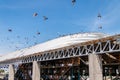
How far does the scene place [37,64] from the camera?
207 ft

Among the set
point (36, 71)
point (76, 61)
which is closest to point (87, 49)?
point (76, 61)

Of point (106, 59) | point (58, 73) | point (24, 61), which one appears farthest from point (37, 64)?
point (106, 59)

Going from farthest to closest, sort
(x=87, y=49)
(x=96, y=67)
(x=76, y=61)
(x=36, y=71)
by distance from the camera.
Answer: (x=36, y=71), (x=76, y=61), (x=87, y=49), (x=96, y=67)

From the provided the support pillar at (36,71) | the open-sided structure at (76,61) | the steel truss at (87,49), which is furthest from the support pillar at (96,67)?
the support pillar at (36,71)

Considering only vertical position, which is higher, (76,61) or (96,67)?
(76,61)

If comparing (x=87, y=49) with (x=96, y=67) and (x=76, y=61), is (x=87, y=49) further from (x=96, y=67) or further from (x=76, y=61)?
(x=76, y=61)

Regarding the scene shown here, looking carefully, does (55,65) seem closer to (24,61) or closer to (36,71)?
(36,71)

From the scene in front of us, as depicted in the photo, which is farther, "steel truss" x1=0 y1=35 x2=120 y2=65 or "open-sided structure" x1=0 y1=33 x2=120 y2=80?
"open-sided structure" x1=0 y1=33 x2=120 y2=80

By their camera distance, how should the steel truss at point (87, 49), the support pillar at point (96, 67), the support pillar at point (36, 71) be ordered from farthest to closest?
the support pillar at point (36, 71)
the support pillar at point (96, 67)
the steel truss at point (87, 49)

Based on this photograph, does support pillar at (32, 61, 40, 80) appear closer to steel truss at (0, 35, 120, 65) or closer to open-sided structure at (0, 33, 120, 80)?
open-sided structure at (0, 33, 120, 80)

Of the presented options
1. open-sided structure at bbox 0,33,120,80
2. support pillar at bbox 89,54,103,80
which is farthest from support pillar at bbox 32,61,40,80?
support pillar at bbox 89,54,103,80

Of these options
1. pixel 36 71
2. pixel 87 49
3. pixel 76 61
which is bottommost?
pixel 36 71

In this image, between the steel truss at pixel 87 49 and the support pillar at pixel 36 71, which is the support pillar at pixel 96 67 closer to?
the steel truss at pixel 87 49

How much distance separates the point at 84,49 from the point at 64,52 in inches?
314
